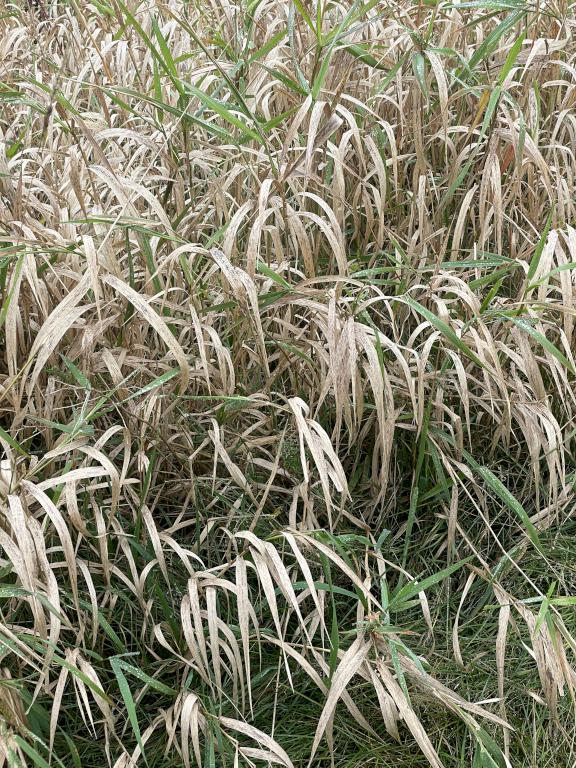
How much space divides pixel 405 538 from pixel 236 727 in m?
0.44

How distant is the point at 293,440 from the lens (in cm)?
156

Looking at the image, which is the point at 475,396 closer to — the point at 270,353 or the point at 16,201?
the point at 270,353

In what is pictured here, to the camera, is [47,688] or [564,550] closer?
[47,688]

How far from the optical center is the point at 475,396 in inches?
61.7

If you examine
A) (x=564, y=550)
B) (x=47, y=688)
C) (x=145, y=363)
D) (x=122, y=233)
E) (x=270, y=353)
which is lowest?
(x=564, y=550)

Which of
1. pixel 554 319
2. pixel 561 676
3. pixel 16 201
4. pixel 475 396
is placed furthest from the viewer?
pixel 554 319

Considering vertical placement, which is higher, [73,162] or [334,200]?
[73,162]

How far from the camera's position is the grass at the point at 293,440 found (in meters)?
1.31

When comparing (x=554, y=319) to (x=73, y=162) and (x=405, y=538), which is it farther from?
(x=73, y=162)

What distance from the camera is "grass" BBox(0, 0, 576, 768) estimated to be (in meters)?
1.31

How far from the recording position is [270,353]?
5.42ft

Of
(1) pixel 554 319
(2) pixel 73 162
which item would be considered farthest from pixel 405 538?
(2) pixel 73 162

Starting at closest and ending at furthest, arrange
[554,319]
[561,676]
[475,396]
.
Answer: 1. [561,676]
2. [475,396]
3. [554,319]

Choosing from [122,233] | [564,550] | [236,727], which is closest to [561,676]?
[564,550]
